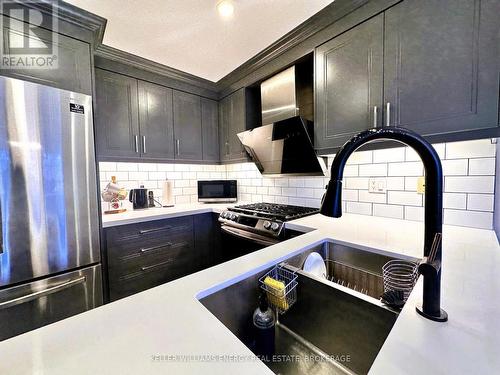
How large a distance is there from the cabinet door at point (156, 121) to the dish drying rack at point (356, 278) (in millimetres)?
1818

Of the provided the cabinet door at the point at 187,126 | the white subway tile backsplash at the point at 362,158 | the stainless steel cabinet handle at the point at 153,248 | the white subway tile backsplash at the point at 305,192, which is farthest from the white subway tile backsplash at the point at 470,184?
the cabinet door at the point at 187,126

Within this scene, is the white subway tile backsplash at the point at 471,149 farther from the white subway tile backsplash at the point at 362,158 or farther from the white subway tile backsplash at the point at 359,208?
the white subway tile backsplash at the point at 359,208

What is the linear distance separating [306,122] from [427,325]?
4.46ft

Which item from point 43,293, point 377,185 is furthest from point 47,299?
point 377,185

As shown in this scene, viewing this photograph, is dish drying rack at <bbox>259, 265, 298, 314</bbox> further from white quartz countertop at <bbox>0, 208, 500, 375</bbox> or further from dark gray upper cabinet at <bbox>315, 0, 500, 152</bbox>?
dark gray upper cabinet at <bbox>315, 0, 500, 152</bbox>

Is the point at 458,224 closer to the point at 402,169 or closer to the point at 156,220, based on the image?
the point at 402,169

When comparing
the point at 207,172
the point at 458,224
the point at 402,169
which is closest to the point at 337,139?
the point at 402,169

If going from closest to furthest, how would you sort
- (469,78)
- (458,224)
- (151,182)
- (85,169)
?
1. (469,78)
2. (458,224)
3. (85,169)
4. (151,182)

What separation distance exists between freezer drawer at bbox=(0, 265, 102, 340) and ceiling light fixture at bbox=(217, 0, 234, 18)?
1.81 metres

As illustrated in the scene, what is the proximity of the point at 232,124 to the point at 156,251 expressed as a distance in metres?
1.48

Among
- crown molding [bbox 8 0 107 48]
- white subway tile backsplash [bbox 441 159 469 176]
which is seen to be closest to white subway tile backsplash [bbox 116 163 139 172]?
crown molding [bbox 8 0 107 48]

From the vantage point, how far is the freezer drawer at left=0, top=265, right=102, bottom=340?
1107 mm

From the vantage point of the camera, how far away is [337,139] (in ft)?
4.50

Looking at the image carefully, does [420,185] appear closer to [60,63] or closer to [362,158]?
[362,158]
